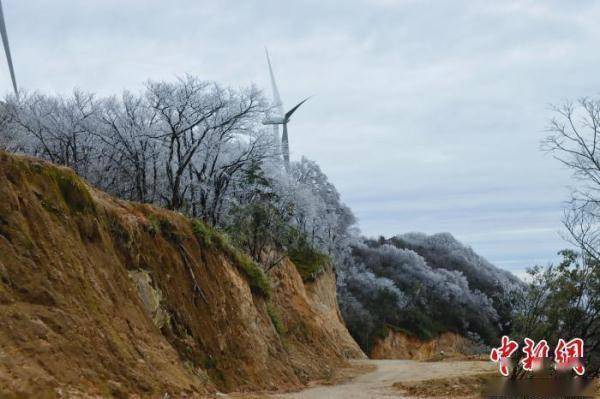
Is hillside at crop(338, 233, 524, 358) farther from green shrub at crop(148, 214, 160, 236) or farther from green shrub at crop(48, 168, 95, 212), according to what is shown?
green shrub at crop(48, 168, 95, 212)

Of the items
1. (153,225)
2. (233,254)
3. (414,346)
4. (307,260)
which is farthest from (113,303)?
(414,346)

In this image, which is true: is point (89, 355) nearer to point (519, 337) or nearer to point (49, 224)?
point (49, 224)

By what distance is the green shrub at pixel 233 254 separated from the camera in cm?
1914

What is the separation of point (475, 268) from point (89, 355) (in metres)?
79.2

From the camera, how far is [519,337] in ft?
56.2

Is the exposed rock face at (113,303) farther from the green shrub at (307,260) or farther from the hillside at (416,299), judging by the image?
the hillside at (416,299)

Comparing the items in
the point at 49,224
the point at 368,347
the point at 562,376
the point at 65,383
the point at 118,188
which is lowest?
the point at 368,347

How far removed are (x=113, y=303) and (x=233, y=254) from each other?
30.3 ft

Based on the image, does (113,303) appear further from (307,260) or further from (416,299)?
(416,299)

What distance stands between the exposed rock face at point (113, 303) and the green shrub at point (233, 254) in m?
0.31

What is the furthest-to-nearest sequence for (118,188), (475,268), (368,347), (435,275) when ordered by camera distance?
(475,268), (435,275), (368,347), (118,188)

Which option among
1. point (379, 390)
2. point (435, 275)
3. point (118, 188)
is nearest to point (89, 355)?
point (379, 390)

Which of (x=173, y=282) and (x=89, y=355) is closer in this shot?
(x=89, y=355)

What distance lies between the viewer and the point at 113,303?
12062 mm
